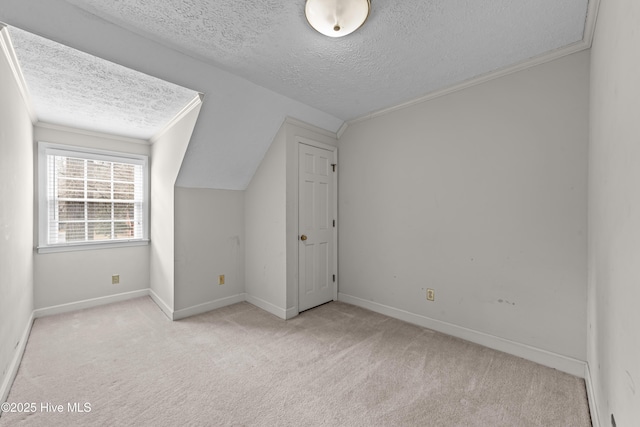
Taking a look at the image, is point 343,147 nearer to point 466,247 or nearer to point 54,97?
point 466,247

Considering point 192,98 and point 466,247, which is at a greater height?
point 192,98

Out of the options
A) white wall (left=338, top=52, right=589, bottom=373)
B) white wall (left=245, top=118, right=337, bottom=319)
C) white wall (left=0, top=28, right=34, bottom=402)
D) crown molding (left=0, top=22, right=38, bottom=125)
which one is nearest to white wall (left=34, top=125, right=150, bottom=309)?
white wall (left=0, top=28, right=34, bottom=402)

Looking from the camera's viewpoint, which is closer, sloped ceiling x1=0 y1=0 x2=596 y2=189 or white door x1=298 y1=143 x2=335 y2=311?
sloped ceiling x1=0 y1=0 x2=596 y2=189

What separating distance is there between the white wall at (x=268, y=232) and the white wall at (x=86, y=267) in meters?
1.60

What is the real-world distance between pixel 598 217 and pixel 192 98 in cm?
316

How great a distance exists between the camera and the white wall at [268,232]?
119 inches

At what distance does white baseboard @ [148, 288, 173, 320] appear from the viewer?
299 centimetres

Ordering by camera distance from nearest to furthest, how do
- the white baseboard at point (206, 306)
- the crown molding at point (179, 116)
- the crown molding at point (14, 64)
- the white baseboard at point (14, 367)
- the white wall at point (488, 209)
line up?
the crown molding at point (14, 64), the white baseboard at point (14, 367), the white wall at point (488, 209), the crown molding at point (179, 116), the white baseboard at point (206, 306)

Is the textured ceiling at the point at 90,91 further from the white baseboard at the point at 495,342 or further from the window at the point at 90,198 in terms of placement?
the white baseboard at the point at 495,342

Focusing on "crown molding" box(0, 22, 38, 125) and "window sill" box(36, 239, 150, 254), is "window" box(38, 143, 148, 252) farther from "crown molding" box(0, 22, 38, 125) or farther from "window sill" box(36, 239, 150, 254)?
"crown molding" box(0, 22, 38, 125)

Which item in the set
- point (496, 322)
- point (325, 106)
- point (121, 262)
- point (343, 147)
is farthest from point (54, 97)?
point (496, 322)

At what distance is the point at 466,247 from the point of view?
96.3 inches

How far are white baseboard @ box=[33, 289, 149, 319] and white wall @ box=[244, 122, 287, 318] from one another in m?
1.57

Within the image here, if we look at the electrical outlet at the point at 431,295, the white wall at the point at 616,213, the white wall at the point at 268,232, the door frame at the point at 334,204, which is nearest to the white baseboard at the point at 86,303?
the white wall at the point at 268,232
